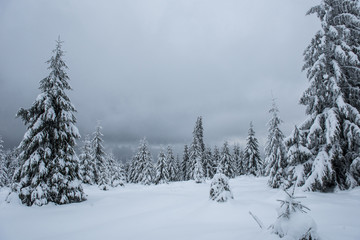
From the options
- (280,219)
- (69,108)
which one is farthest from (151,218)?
(69,108)

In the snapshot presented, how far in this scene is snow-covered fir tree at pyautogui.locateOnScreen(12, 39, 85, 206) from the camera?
448 inches

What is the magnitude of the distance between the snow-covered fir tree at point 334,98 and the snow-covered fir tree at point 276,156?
A: 5.25 meters

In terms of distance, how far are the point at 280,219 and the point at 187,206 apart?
7.39m

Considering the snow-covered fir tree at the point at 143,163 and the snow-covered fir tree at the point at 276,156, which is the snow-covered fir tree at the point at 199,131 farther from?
the snow-covered fir tree at the point at 276,156

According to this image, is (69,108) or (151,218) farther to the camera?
(69,108)

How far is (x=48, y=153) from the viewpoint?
11.8 m

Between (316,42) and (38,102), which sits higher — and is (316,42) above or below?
above

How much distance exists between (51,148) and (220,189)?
11.5 metres

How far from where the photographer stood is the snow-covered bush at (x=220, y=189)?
10430mm

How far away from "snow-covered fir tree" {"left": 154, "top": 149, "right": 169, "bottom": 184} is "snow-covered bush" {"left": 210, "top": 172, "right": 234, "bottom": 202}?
3130cm

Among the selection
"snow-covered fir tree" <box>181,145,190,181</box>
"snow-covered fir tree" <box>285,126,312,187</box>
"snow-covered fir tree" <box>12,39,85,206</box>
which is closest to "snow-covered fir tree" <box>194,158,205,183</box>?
"snow-covered fir tree" <box>181,145,190,181</box>

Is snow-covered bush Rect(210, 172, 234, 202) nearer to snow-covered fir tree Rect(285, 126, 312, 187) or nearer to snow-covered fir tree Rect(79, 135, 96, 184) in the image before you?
snow-covered fir tree Rect(285, 126, 312, 187)

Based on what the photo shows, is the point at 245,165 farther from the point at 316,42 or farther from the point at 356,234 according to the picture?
the point at 356,234

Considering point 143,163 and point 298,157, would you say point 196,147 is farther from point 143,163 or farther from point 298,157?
point 298,157
